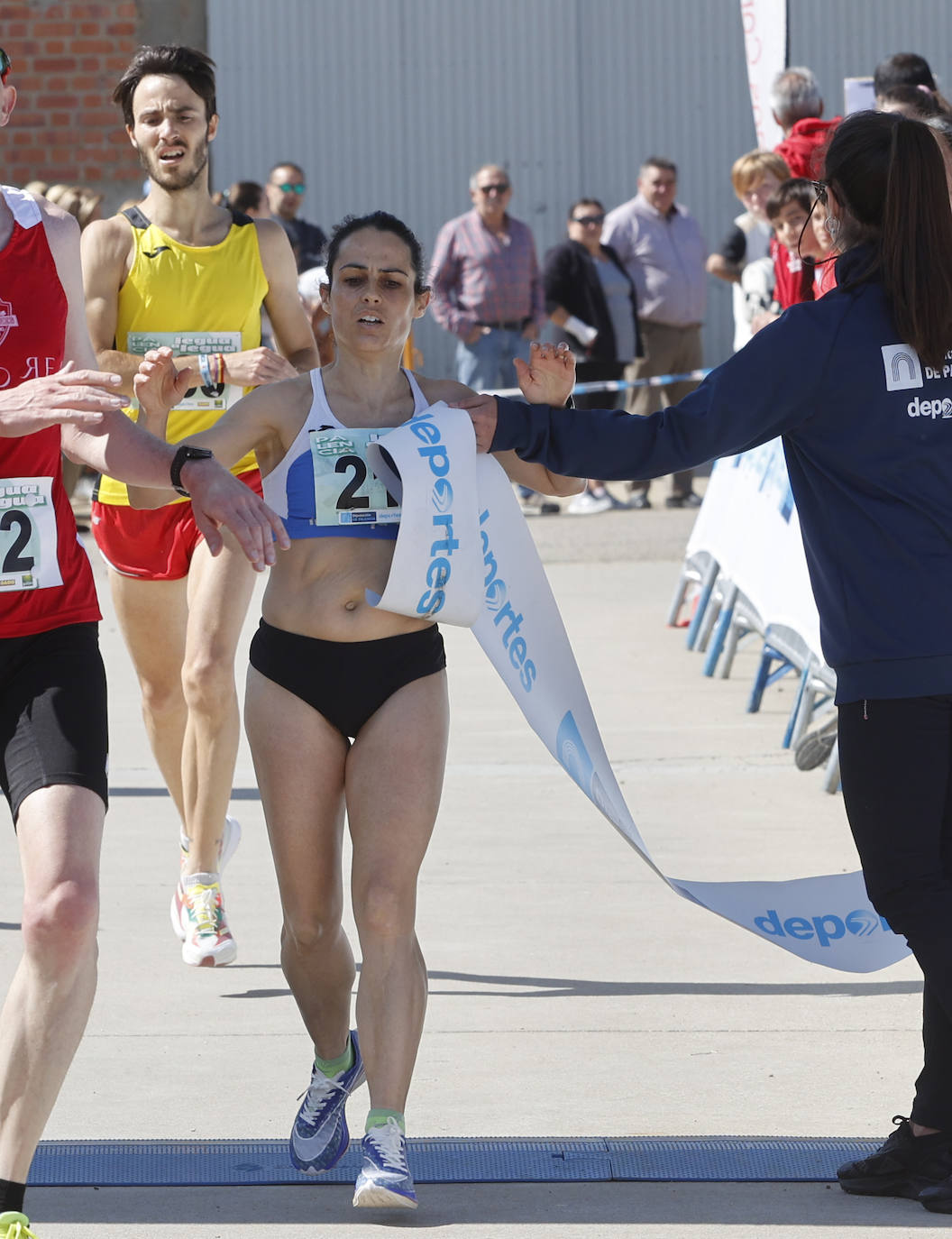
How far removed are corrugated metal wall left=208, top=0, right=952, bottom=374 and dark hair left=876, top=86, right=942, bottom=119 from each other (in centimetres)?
1295

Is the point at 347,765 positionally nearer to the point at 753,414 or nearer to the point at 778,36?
the point at 753,414

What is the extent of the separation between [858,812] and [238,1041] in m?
1.76

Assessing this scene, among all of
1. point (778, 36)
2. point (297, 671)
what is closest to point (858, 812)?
point (297, 671)

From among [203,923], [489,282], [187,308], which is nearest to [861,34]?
[489,282]

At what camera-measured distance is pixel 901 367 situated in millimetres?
3762

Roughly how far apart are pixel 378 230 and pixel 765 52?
6.41 metres

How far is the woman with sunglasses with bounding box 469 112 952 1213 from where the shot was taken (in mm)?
3758

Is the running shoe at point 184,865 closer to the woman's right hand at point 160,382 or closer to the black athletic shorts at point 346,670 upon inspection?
the black athletic shorts at point 346,670

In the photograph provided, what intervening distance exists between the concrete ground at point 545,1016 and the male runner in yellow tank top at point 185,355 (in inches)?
6.6

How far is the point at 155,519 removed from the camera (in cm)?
574

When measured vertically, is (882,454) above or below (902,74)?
below

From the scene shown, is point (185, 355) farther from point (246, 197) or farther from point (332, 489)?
point (246, 197)

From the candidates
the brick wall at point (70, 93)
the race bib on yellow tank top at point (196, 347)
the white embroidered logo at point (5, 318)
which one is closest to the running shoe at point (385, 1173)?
the white embroidered logo at point (5, 318)

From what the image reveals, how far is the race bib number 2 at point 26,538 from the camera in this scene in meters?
3.67
